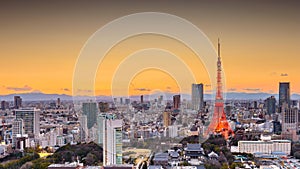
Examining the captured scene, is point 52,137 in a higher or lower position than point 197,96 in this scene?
lower

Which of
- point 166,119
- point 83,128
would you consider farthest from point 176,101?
point 83,128

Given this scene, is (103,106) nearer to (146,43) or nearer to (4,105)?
(146,43)

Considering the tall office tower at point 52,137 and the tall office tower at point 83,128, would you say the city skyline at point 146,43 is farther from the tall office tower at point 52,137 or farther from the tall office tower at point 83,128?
the tall office tower at point 52,137

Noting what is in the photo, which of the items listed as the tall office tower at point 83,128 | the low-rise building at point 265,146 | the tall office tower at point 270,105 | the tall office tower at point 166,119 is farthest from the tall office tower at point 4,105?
the tall office tower at point 270,105

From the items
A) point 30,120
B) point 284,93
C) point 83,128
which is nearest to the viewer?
point 83,128

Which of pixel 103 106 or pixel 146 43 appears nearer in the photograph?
pixel 146 43

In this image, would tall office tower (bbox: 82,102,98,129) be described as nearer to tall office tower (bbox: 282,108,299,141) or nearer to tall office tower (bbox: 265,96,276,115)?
tall office tower (bbox: 265,96,276,115)

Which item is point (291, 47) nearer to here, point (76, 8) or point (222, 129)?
point (222, 129)
